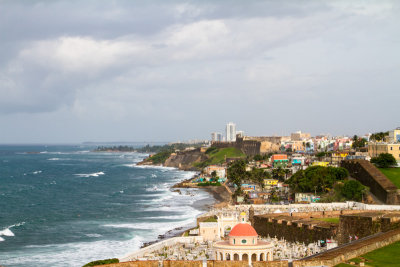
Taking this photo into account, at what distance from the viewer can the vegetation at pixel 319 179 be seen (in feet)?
237

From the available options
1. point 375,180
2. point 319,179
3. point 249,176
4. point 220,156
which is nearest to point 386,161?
point 319,179

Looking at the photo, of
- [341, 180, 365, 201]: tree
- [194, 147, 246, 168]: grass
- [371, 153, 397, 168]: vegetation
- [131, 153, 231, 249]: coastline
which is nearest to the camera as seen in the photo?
[131, 153, 231, 249]: coastline

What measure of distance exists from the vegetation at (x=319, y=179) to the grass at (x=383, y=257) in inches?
1762

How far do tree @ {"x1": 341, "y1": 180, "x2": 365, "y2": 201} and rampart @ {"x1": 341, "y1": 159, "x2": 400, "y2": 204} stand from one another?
5.23 ft

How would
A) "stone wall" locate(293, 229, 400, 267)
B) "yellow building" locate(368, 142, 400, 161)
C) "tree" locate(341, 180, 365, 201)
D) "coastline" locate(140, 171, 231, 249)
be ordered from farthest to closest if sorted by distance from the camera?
1. "yellow building" locate(368, 142, 400, 161)
2. "tree" locate(341, 180, 365, 201)
3. "coastline" locate(140, 171, 231, 249)
4. "stone wall" locate(293, 229, 400, 267)

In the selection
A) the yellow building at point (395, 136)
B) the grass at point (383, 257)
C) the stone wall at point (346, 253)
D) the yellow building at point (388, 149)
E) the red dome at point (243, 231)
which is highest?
the yellow building at point (395, 136)

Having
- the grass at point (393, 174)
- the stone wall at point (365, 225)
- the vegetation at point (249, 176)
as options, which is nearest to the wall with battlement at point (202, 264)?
the stone wall at point (365, 225)

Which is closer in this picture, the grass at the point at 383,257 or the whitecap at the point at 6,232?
the grass at the point at 383,257

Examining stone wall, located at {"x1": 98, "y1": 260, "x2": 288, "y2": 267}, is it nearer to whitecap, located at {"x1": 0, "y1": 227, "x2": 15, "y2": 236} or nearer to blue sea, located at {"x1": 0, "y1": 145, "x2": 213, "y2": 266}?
blue sea, located at {"x1": 0, "y1": 145, "x2": 213, "y2": 266}

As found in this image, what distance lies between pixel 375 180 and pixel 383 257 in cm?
4165

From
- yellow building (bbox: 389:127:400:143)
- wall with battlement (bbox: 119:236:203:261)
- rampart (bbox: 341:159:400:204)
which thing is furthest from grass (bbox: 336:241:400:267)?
yellow building (bbox: 389:127:400:143)

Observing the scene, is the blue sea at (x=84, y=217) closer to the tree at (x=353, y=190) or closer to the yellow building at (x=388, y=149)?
the tree at (x=353, y=190)

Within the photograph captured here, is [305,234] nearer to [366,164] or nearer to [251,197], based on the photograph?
[366,164]

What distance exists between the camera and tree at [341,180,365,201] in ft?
211
